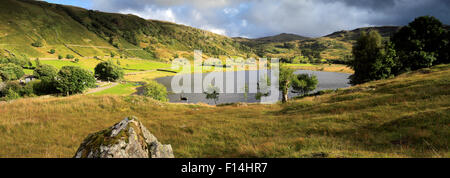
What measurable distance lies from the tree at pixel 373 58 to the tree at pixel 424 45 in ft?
13.4

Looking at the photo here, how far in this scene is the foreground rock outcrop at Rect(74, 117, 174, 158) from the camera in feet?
21.0

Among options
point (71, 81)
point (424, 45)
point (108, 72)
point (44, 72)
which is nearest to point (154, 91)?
point (71, 81)

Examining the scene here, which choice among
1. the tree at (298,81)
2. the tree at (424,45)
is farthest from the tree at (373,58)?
the tree at (298,81)

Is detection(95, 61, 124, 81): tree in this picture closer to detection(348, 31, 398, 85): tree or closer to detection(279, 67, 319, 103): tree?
detection(279, 67, 319, 103): tree

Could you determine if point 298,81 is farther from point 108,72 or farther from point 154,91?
point 108,72

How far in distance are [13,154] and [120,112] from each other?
11.9 m

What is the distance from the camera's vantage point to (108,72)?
5699 inches

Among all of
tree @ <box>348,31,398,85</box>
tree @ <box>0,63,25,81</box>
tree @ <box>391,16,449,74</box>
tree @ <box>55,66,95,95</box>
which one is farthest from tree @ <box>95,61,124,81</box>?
tree @ <box>391,16,449,74</box>

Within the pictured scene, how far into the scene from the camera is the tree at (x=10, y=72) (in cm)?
11068

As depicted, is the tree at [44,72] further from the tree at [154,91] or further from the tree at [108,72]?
the tree at [154,91]

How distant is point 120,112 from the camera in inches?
858

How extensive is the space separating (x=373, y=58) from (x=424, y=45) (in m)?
14.4
